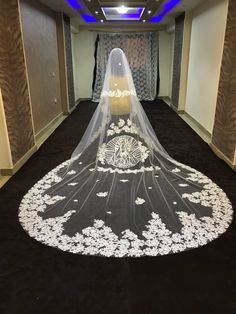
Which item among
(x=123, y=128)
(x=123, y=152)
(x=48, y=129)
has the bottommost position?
→ (x=48, y=129)

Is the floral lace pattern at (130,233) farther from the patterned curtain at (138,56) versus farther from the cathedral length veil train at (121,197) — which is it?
the patterned curtain at (138,56)

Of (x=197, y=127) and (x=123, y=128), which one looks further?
(x=197, y=127)

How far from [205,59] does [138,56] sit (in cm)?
406

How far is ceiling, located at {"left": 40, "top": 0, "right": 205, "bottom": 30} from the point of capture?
4870mm

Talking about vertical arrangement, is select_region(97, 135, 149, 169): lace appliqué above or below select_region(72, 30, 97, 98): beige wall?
below

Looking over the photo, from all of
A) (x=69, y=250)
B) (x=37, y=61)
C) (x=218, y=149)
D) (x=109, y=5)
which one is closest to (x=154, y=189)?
(x=69, y=250)

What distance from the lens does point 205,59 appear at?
5.19 m

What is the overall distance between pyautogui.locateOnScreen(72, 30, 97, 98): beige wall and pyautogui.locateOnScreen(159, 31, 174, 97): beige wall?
2336 mm

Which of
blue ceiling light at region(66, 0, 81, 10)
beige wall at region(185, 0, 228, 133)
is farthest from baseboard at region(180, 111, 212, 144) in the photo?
blue ceiling light at region(66, 0, 81, 10)

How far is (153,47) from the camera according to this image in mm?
8805

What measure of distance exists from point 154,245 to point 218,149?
246cm

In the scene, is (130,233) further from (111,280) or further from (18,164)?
(18,164)

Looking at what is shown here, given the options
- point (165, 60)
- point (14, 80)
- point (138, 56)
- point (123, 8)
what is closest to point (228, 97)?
point (14, 80)

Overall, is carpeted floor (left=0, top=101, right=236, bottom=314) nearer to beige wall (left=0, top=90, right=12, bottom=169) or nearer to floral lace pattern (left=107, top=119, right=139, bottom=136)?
beige wall (left=0, top=90, right=12, bottom=169)
